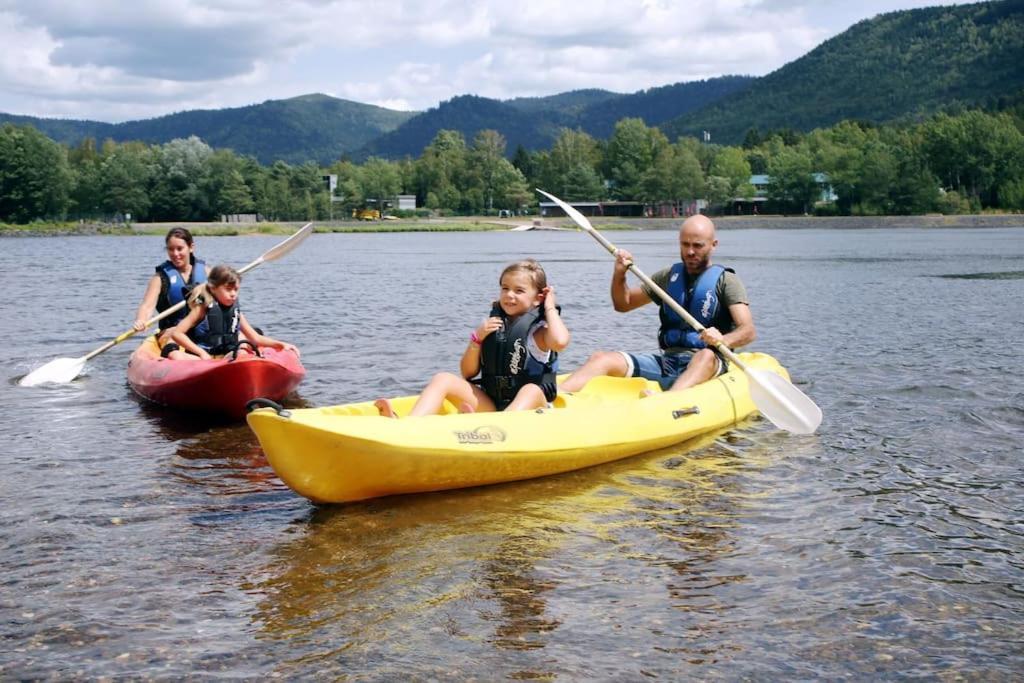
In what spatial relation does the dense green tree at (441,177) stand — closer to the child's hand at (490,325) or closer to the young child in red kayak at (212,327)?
the young child in red kayak at (212,327)

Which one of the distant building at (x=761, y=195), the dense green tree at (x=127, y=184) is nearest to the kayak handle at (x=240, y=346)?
the dense green tree at (x=127, y=184)

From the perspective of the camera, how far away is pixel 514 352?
6328 mm

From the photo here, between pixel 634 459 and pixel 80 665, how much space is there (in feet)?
13.7

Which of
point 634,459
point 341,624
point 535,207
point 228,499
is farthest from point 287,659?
point 535,207

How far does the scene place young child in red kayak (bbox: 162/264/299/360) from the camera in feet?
27.5

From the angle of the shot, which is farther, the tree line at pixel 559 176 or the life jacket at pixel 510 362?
the tree line at pixel 559 176

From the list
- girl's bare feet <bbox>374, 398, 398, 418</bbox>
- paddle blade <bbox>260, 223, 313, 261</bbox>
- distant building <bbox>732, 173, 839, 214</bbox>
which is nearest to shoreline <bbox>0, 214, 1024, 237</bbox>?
distant building <bbox>732, 173, 839, 214</bbox>

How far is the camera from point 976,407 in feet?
30.3

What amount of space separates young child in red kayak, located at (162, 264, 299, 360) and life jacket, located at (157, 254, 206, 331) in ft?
2.46

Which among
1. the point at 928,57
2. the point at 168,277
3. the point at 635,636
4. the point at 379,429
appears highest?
the point at 928,57

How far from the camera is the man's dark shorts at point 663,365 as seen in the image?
7906 millimetres

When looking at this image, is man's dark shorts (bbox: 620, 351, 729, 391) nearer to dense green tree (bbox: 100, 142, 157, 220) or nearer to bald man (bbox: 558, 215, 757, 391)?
bald man (bbox: 558, 215, 757, 391)

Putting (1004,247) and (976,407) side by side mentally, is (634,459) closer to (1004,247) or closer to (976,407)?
(976,407)

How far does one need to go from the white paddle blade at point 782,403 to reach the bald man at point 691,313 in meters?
0.34
